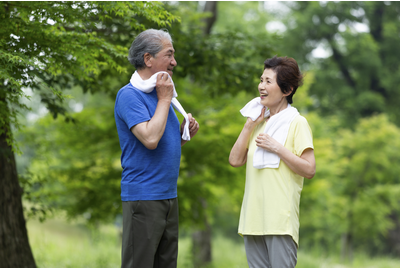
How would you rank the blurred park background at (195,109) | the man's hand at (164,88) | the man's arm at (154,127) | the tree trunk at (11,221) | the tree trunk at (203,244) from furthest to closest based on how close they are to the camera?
the tree trunk at (203,244), the tree trunk at (11,221), the blurred park background at (195,109), the man's hand at (164,88), the man's arm at (154,127)

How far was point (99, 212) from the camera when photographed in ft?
26.2

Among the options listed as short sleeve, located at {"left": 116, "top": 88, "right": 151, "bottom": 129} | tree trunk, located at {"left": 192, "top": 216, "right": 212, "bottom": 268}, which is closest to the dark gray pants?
short sleeve, located at {"left": 116, "top": 88, "right": 151, "bottom": 129}

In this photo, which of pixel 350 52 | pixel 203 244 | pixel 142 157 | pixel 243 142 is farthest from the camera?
pixel 350 52

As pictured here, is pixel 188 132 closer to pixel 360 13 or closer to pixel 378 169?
pixel 378 169

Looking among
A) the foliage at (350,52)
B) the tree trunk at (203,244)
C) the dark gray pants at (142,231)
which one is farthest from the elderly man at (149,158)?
the foliage at (350,52)

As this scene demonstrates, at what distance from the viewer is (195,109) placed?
8.14 meters

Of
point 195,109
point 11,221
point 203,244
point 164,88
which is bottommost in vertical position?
point 203,244

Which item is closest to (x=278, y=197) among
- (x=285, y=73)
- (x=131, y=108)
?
(x=285, y=73)

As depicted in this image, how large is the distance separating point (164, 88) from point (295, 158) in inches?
34.6

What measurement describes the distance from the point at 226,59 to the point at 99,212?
167 inches

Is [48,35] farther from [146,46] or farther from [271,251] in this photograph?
[271,251]

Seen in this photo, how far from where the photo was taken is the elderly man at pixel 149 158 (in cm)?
211

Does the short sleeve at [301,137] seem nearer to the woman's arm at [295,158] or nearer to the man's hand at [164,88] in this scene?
the woman's arm at [295,158]

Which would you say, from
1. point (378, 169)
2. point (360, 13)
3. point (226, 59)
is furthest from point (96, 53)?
point (360, 13)
